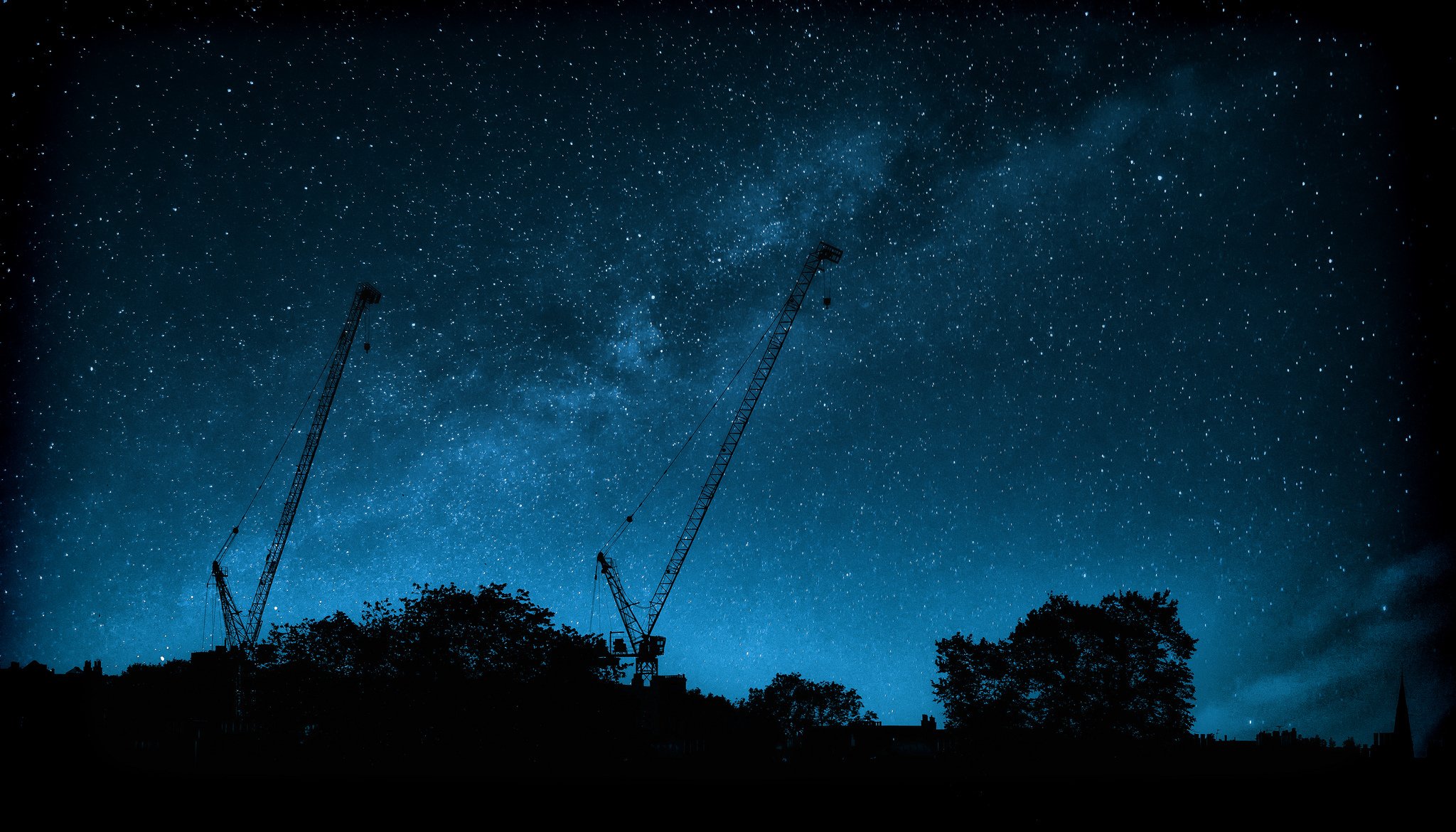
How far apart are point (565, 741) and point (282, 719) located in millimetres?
17221

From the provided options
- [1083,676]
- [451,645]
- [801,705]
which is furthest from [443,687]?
[801,705]

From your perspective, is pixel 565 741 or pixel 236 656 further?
pixel 236 656

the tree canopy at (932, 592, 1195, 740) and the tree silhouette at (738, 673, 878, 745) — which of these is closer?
the tree canopy at (932, 592, 1195, 740)

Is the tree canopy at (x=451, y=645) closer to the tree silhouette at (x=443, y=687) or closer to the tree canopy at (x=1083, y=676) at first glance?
the tree silhouette at (x=443, y=687)

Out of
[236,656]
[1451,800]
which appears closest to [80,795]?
[1451,800]

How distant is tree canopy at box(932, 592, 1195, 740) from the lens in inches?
1917

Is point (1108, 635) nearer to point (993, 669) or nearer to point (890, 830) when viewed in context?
point (993, 669)

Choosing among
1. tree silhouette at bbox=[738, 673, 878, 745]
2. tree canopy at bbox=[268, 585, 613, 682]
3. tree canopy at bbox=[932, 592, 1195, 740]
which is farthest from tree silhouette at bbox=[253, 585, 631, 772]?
tree silhouette at bbox=[738, 673, 878, 745]

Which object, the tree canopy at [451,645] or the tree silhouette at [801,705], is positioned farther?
the tree silhouette at [801,705]

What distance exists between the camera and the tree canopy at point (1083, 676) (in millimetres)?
48688

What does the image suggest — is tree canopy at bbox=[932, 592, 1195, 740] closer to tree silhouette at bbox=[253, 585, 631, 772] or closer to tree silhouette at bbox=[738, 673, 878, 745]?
tree silhouette at bbox=[253, 585, 631, 772]

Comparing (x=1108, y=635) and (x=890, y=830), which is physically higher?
(x=1108, y=635)

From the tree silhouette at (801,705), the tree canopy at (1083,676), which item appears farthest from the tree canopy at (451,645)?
the tree silhouette at (801,705)

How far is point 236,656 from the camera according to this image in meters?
100
